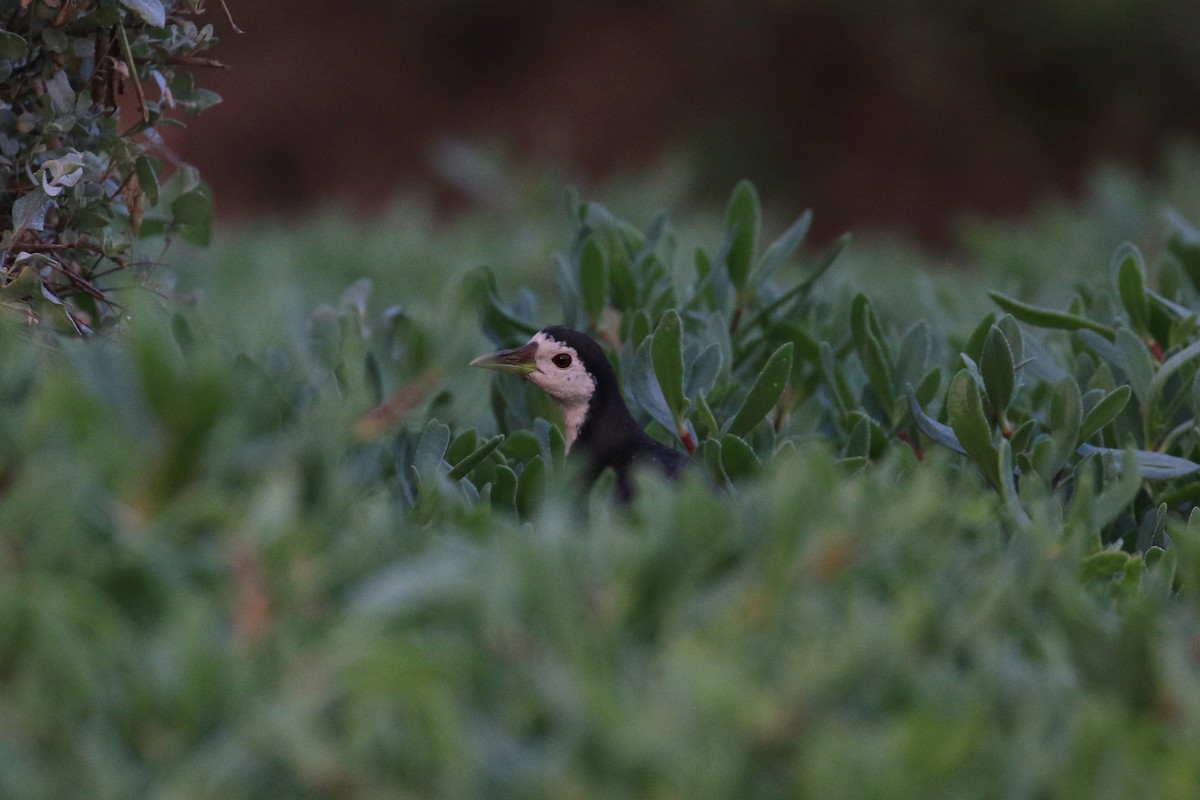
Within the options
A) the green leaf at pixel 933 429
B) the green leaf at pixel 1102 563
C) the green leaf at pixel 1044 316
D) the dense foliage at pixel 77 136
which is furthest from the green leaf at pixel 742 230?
the green leaf at pixel 1102 563

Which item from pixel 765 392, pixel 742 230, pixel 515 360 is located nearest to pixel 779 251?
pixel 742 230

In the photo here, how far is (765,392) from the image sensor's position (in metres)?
3.01

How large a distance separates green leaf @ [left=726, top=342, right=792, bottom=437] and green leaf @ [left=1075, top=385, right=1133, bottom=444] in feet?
1.93

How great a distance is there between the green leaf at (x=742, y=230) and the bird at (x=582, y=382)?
431 mm

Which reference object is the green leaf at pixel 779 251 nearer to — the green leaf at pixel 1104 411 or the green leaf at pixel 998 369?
the green leaf at pixel 998 369

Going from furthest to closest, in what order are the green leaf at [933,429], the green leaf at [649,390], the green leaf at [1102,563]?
the green leaf at [649,390] < the green leaf at [933,429] < the green leaf at [1102,563]

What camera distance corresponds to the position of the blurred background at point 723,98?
39.8 feet

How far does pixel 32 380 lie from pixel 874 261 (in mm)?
6119

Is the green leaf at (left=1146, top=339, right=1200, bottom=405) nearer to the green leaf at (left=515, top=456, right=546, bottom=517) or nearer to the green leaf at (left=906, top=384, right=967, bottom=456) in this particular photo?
the green leaf at (left=906, top=384, right=967, bottom=456)

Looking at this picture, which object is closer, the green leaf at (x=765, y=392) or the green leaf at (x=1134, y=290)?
the green leaf at (x=765, y=392)

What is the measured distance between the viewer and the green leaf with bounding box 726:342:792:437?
9.66 feet

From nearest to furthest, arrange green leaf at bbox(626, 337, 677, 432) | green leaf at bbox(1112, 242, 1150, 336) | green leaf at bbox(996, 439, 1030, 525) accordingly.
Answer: green leaf at bbox(996, 439, 1030, 525)
green leaf at bbox(626, 337, 677, 432)
green leaf at bbox(1112, 242, 1150, 336)

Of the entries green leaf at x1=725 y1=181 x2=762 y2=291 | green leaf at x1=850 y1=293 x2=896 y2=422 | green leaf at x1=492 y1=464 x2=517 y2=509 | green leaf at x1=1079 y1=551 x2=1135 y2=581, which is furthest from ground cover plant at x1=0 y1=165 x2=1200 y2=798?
green leaf at x1=725 y1=181 x2=762 y2=291

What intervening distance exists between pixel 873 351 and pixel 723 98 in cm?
1069
